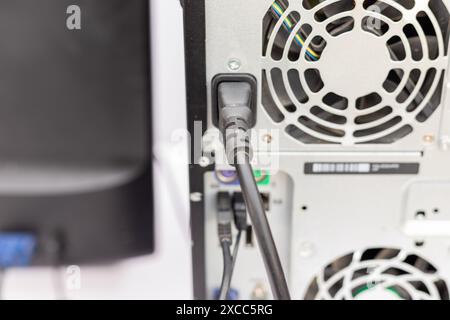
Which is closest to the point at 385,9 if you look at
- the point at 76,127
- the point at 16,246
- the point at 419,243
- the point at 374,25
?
the point at 374,25

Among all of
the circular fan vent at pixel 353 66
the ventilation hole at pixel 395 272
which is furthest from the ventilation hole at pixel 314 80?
the ventilation hole at pixel 395 272

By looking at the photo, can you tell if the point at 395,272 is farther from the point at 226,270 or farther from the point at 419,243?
the point at 226,270

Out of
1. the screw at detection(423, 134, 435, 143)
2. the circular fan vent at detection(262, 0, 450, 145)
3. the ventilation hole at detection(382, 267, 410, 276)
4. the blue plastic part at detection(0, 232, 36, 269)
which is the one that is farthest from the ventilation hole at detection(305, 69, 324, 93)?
the blue plastic part at detection(0, 232, 36, 269)

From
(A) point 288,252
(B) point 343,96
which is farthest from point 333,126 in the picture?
(A) point 288,252

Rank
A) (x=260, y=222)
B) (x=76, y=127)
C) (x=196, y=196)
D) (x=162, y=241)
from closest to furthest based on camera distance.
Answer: (x=260, y=222)
(x=196, y=196)
(x=76, y=127)
(x=162, y=241)

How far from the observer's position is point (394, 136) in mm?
477

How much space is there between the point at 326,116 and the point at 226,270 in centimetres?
17

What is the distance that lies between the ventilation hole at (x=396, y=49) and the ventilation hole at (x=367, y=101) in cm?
4

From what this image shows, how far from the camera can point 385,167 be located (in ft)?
1.56

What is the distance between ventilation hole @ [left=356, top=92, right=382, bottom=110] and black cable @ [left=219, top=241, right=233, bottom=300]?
17cm

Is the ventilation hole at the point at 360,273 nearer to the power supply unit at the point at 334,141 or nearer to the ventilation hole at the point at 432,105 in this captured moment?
the power supply unit at the point at 334,141

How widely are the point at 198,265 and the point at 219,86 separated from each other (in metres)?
0.17

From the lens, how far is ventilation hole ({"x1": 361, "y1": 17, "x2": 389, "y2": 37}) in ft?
1.44

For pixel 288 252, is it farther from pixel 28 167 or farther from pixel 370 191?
pixel 28 167
